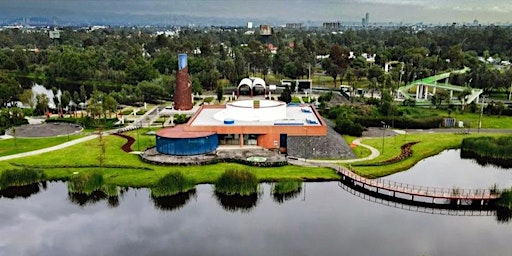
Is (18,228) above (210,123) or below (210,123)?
below

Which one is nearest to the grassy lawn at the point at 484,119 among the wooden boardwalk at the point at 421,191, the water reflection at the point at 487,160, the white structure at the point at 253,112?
the water reflection at the point at 487,160

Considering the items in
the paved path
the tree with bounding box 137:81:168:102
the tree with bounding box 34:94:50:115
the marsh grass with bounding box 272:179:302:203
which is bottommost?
the marsh grass with bounding box 272:179:302:203

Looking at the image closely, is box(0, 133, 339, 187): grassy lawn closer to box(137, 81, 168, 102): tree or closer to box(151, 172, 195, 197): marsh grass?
box(151, 172, 195, 197): marsh grass

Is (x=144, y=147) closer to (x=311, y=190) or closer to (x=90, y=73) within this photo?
(x=311, y=190)

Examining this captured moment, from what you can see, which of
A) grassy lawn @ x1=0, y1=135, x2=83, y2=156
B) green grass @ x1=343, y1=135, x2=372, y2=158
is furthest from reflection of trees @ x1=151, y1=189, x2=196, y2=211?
grassy lawn @ x1=0, y1=135, x2=83, y2=156

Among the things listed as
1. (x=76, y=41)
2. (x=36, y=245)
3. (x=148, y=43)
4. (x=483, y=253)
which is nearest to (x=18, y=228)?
(x=36, y=245)

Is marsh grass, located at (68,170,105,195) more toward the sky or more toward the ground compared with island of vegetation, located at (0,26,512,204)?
more toward the ground

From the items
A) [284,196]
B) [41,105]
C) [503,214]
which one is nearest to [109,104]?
[41,105]
